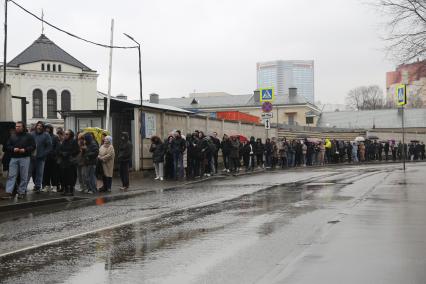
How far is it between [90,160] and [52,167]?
1122 mm

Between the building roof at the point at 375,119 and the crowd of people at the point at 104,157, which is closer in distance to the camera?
the crowd of people at the point at 104,157

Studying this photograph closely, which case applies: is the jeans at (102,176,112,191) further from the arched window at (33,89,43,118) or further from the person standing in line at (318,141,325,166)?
the arched window at (33,89,43,118)

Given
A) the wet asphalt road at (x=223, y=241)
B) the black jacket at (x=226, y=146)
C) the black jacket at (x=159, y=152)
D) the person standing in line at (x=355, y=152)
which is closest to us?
the wet asphalt road at (x=223, y=241)

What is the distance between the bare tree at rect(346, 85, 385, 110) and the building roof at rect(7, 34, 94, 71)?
69.1 m

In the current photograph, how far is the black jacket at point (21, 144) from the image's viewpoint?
47.9 ft

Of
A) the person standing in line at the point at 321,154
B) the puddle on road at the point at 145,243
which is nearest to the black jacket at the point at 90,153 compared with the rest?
the puddle on road at the point at 145,243

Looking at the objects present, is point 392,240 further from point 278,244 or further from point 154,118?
point 154,118

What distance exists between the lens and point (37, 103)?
70.6 metres

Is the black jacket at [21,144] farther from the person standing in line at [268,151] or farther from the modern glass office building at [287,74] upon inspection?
the modern glass office building at [287,74]

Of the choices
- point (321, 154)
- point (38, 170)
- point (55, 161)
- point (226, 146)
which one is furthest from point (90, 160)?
point (321, 154)

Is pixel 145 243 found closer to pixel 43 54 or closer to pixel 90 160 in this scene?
pixel 90 160

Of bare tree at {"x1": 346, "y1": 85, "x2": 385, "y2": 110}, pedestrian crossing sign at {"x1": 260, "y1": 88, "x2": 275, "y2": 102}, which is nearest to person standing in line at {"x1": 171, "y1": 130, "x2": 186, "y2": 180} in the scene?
pedestrian crossing sign at {"x1": 260, "y1": 88, "x2": 275, "y2": 102}

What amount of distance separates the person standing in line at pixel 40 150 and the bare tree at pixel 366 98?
115790 millimetres

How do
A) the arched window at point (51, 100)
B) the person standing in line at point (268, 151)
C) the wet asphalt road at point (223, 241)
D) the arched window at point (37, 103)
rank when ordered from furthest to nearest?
the arched window at point (51, 100) → the arched window at point (37, 103) → the person standing in line at point (268, 151) → the wet asphalt road at point (223, 241)
